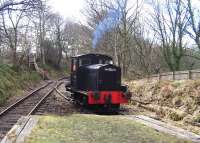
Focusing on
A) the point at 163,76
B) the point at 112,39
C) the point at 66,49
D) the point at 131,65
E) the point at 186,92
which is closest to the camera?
the point at 186,92

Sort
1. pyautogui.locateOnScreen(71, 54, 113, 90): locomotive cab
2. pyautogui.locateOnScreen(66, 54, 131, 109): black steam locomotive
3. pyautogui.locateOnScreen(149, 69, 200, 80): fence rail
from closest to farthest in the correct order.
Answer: pyautogui.locateOnScreen(66, 54, 131, 109): black steam locomotive < pyautogui.locateOnScreen(71, 54, 113, 90): locomotive cab < pyautogui.locateOnScreen(149, 69, 200, 80): fence rail

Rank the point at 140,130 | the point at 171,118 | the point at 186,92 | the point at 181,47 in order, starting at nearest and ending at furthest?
the point at 140,130 → the point at 171,118 → the point at 186,92 → the point at 181,47

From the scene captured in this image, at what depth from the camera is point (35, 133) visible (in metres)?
12.3


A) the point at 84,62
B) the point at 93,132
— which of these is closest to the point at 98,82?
the point at 84,62

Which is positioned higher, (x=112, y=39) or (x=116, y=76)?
(x=112, y=39)

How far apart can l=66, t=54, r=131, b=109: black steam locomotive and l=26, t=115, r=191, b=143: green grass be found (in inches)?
243

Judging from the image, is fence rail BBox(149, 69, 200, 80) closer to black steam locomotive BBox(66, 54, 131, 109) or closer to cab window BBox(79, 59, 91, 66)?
black steam locomotive BBox(66, 54, 131, 109)

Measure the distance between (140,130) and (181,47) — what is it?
32.3 meters

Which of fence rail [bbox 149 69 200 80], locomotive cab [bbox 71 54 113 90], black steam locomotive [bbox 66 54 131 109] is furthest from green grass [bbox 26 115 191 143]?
fence rail [bbox 149 69 200 80]

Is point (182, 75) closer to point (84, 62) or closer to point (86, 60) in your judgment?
point (86, 60)

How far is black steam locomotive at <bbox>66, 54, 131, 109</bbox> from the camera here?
21.8 metres

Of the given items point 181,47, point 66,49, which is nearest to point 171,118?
point 181,47

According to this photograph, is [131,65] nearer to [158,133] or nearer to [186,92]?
[186,92]

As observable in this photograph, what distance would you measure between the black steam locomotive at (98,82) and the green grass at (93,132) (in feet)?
20.2
